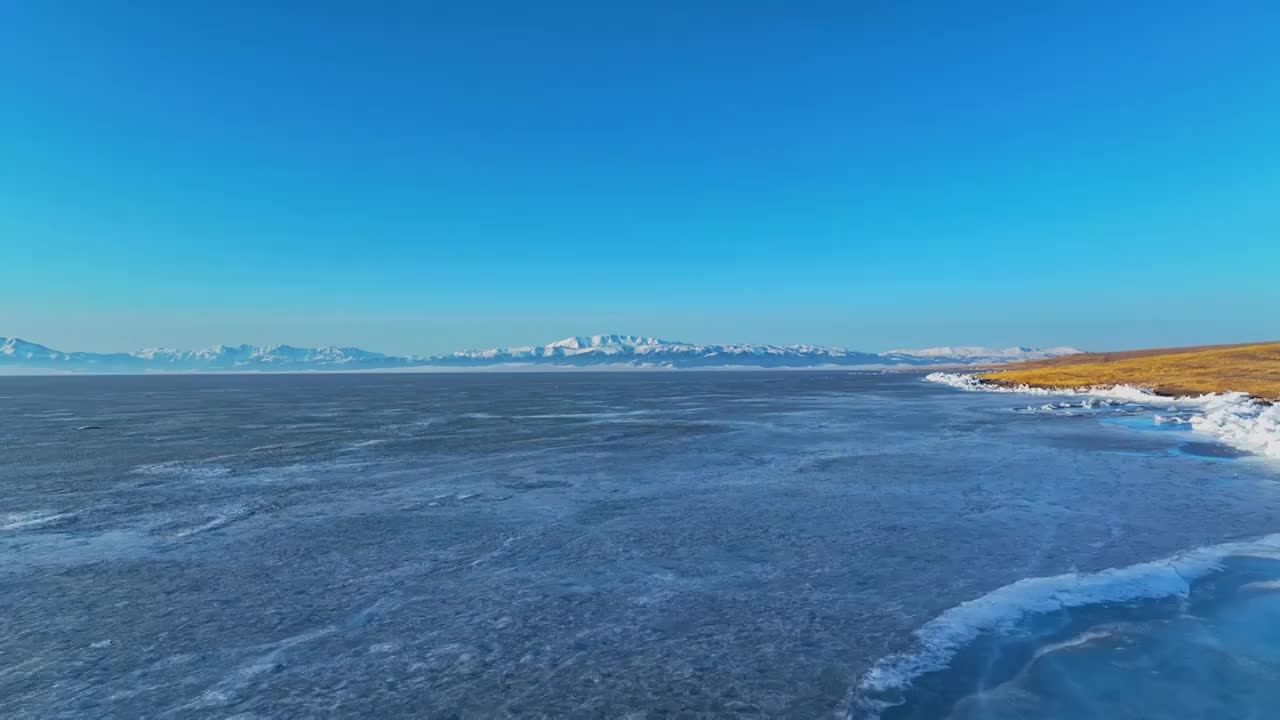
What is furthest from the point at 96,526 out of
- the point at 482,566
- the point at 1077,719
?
the point at 1077,719

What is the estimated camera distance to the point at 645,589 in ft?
30.7

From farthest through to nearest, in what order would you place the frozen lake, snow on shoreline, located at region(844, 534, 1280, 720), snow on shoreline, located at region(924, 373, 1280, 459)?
snow on shoreline, located at region(924, 373, 1280, 459), snow on shoreline, located at region(844, 534, 1280, 720), the frozen lake

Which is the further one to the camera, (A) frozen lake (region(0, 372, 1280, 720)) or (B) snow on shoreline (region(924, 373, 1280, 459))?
(B) snow on shoreline (region(924, 373, 1280, 459))

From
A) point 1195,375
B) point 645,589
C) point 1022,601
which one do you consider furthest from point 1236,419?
point 1195,375

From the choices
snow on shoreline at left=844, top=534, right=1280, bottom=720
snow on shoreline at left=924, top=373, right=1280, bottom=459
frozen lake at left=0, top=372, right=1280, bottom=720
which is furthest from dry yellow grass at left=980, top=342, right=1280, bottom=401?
snow on shoreline at left=844, top=534, right=1280, bottom=720

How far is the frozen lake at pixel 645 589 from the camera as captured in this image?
21.1ft

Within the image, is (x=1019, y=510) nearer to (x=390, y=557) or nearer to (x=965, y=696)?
(x=965, y=696)

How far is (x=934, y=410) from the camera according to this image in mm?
42375

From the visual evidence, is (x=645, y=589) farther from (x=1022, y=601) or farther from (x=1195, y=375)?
(x=1195, y=375)

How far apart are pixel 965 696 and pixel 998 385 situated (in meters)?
74.8

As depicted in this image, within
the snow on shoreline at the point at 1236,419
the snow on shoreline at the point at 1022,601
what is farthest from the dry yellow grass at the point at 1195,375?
the snow on shoreline at the point at 1022,601

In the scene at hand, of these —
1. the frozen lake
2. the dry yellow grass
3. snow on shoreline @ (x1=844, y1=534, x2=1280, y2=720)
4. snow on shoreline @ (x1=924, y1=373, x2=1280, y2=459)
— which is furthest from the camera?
the dry yellow grass

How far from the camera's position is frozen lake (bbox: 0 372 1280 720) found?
6.43 metres

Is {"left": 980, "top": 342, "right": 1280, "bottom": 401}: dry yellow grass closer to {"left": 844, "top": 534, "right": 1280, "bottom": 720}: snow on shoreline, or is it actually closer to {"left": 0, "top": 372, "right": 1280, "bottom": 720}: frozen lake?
{"left": 0, "top": 372, "right": 1280, "bottom": 720}: frozen lake
